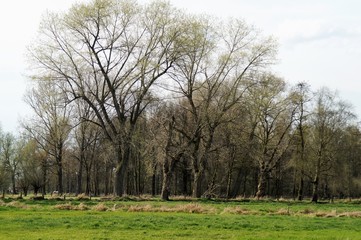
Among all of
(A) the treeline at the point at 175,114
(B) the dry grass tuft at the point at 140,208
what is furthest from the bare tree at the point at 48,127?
(B) the dry grass tuft at the point at 140,208

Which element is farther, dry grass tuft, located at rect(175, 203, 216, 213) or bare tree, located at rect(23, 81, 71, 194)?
bare tree, located at rect(23, 81, 71, 194)

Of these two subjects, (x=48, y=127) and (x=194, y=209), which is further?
(x=48, y=127)

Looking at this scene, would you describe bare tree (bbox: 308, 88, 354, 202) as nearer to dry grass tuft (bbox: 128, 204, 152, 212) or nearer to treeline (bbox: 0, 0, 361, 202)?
treeline (bbox: 0, 0, 361, 202)

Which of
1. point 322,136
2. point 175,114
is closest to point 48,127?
point 175,114

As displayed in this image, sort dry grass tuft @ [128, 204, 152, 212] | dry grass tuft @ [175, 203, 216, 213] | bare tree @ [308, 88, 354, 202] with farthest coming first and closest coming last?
bare tree @ [308, 88, 354, 202] < dry grass tuft @ [128, 204, 152, 212] < dry grass tuft @ [175, 203, 216, 213]

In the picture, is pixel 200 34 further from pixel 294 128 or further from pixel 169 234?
pixel 169 234

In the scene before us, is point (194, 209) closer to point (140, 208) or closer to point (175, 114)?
point (140, 208)

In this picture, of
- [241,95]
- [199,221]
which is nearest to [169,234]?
[199,221]

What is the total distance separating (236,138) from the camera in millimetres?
52250

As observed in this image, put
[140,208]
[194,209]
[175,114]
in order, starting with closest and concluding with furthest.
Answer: [194,209] < [140,208] < [175,114]

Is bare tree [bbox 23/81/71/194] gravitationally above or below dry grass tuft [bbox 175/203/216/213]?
above

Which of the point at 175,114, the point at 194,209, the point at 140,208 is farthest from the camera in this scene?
the point at 175,114

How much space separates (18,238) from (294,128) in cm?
5021

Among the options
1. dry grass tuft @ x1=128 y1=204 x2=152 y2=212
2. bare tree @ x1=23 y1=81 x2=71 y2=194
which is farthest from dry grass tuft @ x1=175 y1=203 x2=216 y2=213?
bare tree @ x1=23 y1=81 x2=71 y2=194
